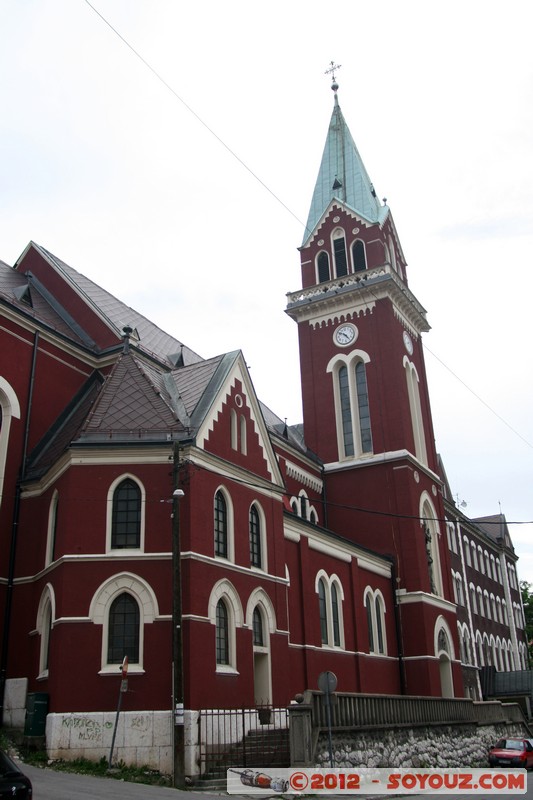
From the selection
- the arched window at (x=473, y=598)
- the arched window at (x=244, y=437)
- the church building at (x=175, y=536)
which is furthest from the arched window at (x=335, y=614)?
the arched window at (x=473, y=598)

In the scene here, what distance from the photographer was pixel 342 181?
160 feet

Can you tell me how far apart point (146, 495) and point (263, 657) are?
20.5 ft

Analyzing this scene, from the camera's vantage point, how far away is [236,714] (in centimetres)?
2070

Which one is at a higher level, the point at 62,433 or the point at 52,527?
the point at 62,433

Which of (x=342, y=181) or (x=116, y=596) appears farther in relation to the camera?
(x=342, y=181)

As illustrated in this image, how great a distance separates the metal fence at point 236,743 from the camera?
19237 mm

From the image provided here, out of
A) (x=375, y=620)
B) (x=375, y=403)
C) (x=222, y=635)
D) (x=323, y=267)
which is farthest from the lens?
(x=323, y=267)

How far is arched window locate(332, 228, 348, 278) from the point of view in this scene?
1793 inches

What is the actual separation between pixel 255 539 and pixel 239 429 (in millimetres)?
3487

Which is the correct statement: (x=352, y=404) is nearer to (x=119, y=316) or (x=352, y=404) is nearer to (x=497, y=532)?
(x=119, y=316)

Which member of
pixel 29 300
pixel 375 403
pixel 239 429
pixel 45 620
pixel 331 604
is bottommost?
pixel 45 620

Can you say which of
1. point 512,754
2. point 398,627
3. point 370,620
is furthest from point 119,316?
point 512,754

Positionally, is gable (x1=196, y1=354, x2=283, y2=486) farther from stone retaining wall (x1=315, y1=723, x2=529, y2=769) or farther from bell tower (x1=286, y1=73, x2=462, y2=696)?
bell tower (x1=286, y1=73, x2=462, y2=696)

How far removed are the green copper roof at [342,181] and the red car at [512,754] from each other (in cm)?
2821
